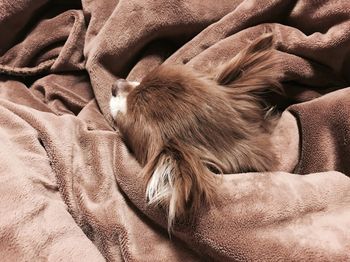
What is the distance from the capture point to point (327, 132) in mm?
1222

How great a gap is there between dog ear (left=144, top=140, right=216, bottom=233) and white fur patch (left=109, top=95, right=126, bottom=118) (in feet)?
0.83

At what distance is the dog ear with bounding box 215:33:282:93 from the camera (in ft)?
3.90

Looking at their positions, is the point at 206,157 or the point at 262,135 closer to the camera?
the point at 206,157

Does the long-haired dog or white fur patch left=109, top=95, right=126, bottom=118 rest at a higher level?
the long-haired dog

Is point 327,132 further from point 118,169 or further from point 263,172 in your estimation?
point 118,169

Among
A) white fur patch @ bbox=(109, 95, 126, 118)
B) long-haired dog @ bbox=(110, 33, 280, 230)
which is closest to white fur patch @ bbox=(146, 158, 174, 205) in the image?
long-haired dog @ bbox=(110, 33, 280, 230)

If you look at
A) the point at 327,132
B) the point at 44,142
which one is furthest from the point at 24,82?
the point at 327,132

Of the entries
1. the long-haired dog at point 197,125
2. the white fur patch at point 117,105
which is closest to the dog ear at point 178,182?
the long-haired dog at point 197,125

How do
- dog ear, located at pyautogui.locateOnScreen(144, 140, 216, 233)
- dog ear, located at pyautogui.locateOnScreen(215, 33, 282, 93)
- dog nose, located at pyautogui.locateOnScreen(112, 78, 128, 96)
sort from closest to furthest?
→ dog ear, located at pyautogui.locateOnScreen(144, 140, 216, 233) < dog ear, located at pyautogui.locateOnScreen(215, 33, 282, 93) < dog nose, located at pyautogui.locateOnScreen(112, 78, 128, 96)

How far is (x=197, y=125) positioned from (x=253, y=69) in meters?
0.27

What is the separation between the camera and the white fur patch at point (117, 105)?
1.27m

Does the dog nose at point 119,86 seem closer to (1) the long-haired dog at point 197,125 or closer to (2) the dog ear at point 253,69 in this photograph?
(1) the long-haired dog at point 197,125

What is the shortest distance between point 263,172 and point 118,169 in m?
0.39

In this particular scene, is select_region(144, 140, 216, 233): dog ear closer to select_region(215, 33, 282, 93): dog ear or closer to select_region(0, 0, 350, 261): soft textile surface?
select_region(0, 0, 350, 261): soft textile surface
